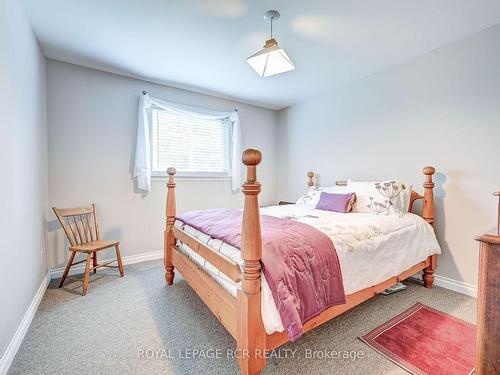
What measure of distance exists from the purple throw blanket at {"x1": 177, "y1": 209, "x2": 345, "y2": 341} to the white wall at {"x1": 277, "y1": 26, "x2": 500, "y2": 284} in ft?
5.66

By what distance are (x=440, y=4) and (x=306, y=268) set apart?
2224 millimetres

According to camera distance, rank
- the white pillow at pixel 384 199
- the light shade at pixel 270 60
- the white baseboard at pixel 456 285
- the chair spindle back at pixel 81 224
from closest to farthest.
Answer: the light shade at pixel 270 60 < the white baseboard at pixel 456 285 < the white pillow at pixel 384 199 < the chair spindle back at pixel 81 224

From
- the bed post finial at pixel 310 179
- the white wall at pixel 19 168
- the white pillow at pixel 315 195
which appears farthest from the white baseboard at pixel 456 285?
the white wall at pixel 19 168

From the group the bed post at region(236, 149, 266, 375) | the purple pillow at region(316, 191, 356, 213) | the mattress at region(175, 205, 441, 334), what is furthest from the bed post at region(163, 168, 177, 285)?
the purple pillow at region(316, 191, 356, 213)

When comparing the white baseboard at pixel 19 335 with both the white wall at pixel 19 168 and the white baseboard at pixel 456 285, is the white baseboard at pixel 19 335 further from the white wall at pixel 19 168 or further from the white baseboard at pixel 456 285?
the white baseboard at pixel 456 285

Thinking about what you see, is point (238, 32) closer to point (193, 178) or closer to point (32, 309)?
point (193, 178)

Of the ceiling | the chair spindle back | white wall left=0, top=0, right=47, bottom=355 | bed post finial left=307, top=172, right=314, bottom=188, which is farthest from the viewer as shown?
bed post finial left=307, top=172, right=314, bottom=188

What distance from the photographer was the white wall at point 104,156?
2.68 m

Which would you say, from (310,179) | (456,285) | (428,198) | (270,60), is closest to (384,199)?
(428,198)

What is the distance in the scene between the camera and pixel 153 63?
Result: 2.72 metres

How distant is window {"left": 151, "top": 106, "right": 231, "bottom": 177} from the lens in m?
3.34

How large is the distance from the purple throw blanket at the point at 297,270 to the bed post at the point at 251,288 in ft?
0.26

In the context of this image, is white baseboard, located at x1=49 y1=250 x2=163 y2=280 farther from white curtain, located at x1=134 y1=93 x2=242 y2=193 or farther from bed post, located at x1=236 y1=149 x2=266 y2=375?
bed post, located at x1=236 y1=149 x2=266 y2=375

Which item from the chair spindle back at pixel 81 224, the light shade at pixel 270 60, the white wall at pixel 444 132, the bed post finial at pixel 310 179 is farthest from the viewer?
the bed post finial at pixel 310 179
